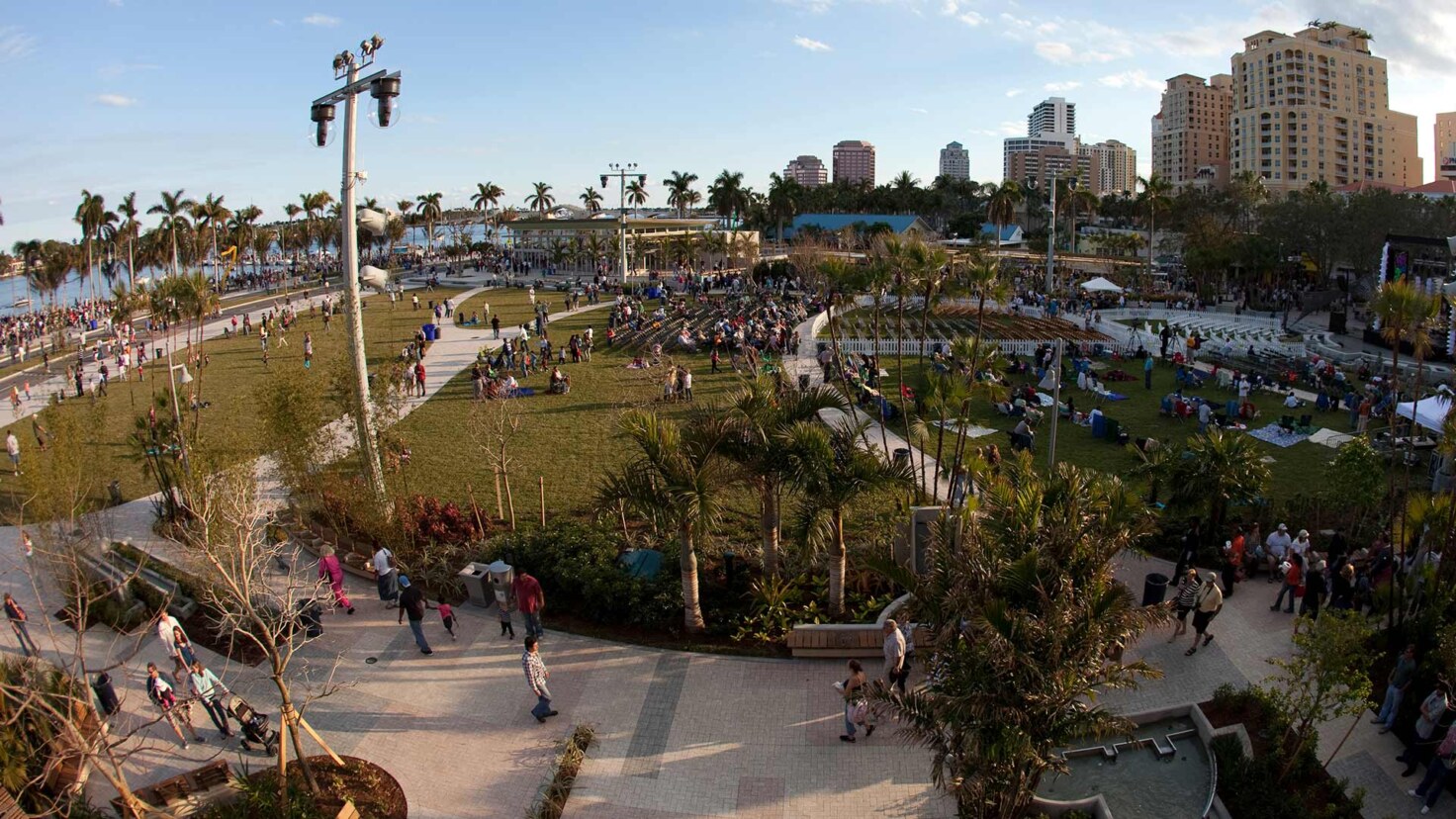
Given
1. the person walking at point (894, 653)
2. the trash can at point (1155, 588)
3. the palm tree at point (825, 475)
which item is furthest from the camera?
the trash can at point (1155, 588)

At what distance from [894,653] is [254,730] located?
702 centimetres

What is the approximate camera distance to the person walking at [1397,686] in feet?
31.7

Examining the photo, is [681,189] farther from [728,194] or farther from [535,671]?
[535,671]

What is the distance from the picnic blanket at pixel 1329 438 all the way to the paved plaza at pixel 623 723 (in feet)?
33.6

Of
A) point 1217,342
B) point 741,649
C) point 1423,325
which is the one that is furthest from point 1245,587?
point 1217,342

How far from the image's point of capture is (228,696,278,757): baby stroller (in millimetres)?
9844

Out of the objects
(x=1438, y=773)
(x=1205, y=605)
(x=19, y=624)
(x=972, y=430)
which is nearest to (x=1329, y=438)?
(x=972, y=430)

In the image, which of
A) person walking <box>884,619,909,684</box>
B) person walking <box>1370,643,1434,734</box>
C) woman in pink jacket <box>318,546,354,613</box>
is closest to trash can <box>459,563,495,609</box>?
woman in pink jacket <box>318,546,354,613</box>

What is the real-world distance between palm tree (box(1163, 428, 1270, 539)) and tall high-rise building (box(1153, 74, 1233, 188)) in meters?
158

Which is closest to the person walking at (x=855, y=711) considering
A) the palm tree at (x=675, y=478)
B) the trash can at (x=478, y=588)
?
the palm tree at (x=675, y=478)

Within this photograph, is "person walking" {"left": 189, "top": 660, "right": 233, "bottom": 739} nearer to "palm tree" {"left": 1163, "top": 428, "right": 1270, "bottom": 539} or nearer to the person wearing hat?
"palm tree" {"left": 1163, "top": 428, "right": 1270, "bottom": 539}

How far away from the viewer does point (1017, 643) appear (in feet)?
20.4

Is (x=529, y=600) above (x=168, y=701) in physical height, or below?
above

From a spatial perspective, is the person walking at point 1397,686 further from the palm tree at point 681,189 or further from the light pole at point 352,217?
the palm tree at point 681,189
